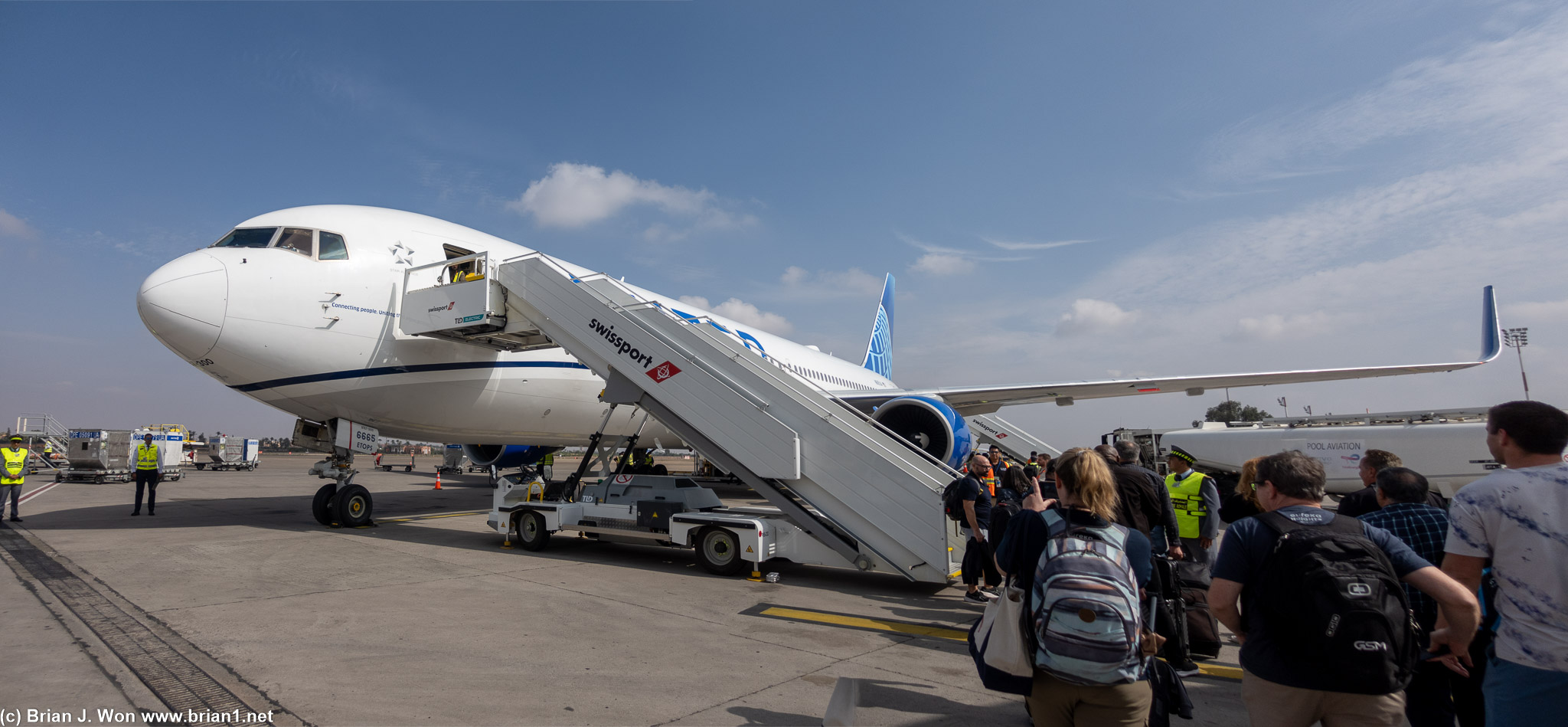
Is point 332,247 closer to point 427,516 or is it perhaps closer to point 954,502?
point 427,516

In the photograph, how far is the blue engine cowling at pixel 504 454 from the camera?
1409cm

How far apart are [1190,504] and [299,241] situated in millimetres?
10761

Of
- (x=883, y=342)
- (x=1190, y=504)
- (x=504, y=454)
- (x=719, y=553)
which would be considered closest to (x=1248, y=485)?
(x=1190, y=504)

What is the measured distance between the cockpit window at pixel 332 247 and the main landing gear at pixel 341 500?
306 cm

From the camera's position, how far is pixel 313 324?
886cm

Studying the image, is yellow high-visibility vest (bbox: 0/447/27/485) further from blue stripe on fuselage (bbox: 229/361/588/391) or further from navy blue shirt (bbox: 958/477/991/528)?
navy blue shirt (bbox: 958/477/991/528)

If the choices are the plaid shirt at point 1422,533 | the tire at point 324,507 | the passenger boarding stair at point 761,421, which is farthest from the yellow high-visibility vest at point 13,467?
the plaid shirt at point 1422,533

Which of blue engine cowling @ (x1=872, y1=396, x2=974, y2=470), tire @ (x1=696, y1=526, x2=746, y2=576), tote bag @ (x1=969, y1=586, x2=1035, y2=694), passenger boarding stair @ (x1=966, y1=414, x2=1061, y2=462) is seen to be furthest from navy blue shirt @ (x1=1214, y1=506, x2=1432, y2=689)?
passenger boarding stair @ (x1=966, y1=414, x2=1061, y2=462)

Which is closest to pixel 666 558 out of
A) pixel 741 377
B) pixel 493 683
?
pixel 741 377

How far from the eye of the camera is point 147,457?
40.8 feet

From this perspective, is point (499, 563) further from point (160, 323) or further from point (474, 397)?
point (160, 323)

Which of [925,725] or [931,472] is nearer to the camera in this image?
[925,725]

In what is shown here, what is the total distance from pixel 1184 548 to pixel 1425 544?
2.39 m

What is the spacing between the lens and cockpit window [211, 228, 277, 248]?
8977 mm
